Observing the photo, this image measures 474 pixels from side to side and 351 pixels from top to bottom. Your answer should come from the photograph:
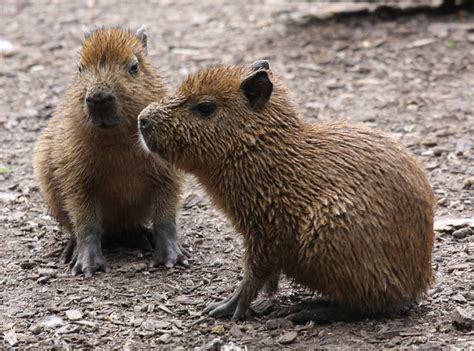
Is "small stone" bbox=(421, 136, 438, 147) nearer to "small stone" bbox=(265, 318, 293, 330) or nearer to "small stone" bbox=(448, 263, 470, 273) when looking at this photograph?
"small stone" bbox=(448, 263, 470, 273)

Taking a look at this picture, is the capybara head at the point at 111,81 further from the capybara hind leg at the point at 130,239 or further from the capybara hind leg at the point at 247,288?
the capybara hind leg at the point at 247,288

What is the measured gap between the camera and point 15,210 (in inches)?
351

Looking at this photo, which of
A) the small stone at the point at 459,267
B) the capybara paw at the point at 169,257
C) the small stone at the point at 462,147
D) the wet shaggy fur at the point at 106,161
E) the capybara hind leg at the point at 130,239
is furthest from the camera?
the small stone at the point at 462,147

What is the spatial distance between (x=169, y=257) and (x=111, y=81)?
1.54 meters

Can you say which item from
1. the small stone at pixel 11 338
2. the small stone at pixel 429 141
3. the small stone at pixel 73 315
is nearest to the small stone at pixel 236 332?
the small stone at pixel 73 315

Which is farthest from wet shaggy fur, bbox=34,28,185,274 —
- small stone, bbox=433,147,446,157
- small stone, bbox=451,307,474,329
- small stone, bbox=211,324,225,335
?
small stone, bbox=433,147,446,157

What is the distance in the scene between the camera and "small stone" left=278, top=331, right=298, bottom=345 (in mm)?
6055

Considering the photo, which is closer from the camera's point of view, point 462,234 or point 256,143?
point 256,143

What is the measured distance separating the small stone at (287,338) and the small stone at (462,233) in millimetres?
2239

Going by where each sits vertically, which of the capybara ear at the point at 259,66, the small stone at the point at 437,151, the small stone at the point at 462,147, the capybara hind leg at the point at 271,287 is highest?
the capybara ear at the point at 259,66

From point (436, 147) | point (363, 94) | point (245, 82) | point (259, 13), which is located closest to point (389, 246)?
point (245, 82)

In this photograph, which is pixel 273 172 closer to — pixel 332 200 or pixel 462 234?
pixel 332 200

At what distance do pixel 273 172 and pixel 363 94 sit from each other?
5.60 m

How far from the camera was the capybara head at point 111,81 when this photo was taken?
23.7 feet
